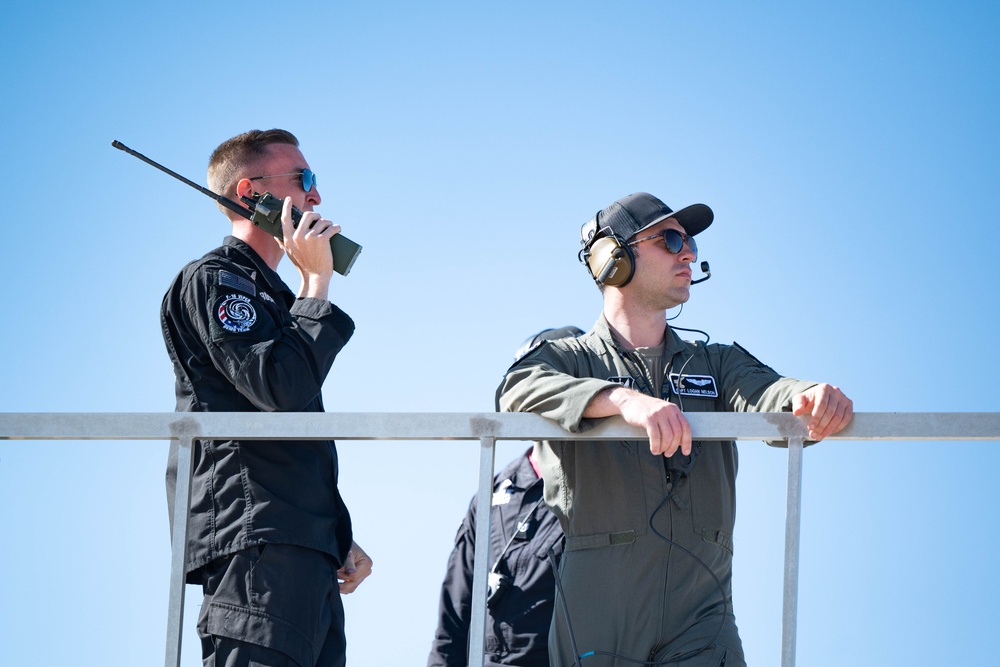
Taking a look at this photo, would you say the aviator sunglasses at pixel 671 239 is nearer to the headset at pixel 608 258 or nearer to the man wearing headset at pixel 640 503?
the headset at pixel 608 258

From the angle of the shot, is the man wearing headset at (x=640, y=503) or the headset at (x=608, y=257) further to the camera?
the headset at (x=608, y=257)

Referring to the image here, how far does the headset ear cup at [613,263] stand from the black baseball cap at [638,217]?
1.8 inches

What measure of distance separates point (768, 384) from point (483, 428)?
1.06 metres

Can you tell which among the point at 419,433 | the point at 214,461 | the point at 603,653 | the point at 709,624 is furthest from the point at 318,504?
the point at 709,624

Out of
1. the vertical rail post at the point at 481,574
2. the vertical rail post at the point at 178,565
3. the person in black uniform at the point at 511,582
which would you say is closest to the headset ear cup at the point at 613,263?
the person in black uniform at the point at 511,582

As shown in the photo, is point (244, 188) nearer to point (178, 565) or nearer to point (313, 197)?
point (313, 197)

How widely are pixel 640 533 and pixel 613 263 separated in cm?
95

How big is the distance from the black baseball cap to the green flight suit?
0.63m

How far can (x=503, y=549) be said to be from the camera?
17.3ft

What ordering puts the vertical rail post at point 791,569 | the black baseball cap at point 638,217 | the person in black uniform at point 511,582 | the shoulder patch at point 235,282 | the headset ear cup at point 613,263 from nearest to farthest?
the vertical rail post at point 791,569 < the shoulder patch at point 235,282 < the headset ear cup at point 613,263 < the black baseball cap at point 638,217 < the person in black uniform at point 511,582

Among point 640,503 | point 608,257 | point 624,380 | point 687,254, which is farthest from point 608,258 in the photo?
point 640,503

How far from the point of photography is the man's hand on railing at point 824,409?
3.18 meters

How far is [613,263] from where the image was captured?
426 centimetres

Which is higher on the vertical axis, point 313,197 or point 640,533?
point 313,197
